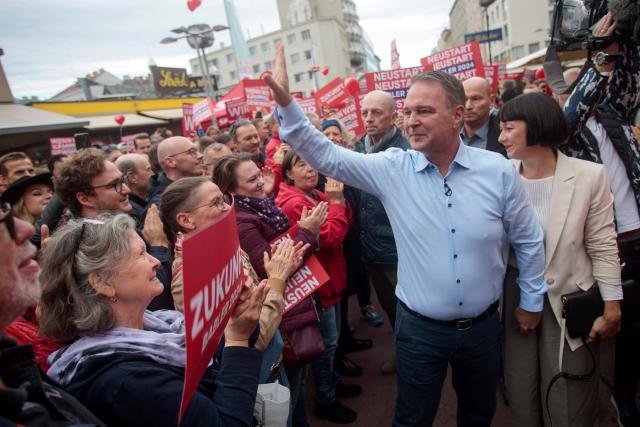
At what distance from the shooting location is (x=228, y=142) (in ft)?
19.0

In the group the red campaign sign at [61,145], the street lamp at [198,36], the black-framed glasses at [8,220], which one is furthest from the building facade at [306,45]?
the black-framed glasses at [8,220]

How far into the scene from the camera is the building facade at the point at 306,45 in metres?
60.6

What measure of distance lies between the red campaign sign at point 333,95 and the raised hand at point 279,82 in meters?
5.80

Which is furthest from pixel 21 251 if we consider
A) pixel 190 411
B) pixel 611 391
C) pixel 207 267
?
pixel 611 391

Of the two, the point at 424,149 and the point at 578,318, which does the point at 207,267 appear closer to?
the point at 424,149

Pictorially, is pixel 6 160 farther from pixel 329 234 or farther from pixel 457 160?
pixel 457 160

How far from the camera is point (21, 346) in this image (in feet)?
3.04

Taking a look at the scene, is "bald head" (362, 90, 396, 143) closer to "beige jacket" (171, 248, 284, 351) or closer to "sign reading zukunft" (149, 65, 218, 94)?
"beige jacket" (171, 248, 284, 351)

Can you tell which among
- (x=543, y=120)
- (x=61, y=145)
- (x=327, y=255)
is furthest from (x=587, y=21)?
(x=61, y=145)

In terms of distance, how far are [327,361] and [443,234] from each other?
1440mm

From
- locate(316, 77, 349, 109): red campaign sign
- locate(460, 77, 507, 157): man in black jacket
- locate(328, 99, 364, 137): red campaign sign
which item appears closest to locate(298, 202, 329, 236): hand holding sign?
locate(460, 77, 507, 157): man in black jacket

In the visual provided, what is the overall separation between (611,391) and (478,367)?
1518mm

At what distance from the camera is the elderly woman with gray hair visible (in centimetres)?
119

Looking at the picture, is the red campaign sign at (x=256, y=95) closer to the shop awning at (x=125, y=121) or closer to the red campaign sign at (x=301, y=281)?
the red campaign sign at (x=301, y=281)
